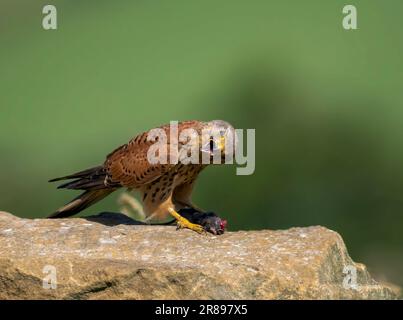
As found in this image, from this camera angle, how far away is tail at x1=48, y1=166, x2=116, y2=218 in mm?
10898

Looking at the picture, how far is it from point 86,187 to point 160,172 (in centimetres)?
76

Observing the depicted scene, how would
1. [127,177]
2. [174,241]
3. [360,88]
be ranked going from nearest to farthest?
[174,241] → [127,177] → [360,88]

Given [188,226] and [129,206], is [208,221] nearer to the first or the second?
[188,226]

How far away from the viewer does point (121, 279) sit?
29.7ft

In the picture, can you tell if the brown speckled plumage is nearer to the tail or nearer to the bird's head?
the tail

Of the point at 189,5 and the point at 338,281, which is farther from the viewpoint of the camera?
the point at 189,5

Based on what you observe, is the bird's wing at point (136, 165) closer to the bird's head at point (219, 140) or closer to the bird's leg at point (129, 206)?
the bird's head at point (219, 140)

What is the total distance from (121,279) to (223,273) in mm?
764

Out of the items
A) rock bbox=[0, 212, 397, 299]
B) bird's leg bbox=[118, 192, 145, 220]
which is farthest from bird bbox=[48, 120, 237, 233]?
rock bbox=[0, 212, 397, 299]

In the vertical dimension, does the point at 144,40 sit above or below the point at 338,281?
above

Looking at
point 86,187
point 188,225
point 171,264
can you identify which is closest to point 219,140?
point 188,225

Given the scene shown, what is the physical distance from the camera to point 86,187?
10883mm

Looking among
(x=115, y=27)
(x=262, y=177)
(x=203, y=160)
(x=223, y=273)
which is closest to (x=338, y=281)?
(x=223, y=273)

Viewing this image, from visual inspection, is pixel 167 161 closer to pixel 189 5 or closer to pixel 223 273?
pixel 223 273
